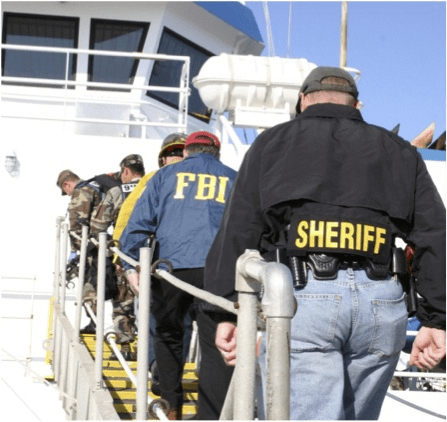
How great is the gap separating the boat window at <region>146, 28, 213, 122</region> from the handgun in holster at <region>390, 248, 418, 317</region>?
8.48 m

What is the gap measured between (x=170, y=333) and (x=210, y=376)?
75 centimetres

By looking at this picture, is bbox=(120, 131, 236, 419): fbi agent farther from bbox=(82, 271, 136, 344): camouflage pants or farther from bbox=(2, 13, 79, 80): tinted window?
bbox=(2, 13, 79, 80): tinted window

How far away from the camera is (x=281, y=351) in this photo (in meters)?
1.71

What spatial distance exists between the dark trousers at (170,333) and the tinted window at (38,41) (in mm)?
6891

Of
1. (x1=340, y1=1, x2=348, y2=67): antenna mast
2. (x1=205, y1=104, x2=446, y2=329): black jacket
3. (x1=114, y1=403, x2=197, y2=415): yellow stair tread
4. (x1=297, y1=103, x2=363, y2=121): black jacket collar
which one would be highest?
(x1=340, y1=1, x2=348, y2=67): antenna mast

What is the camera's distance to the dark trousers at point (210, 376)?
3.59 metres

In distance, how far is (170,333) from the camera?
439cm

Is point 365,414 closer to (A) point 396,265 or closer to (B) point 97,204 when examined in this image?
(A) point 396,265

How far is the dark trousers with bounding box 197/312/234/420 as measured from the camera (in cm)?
359

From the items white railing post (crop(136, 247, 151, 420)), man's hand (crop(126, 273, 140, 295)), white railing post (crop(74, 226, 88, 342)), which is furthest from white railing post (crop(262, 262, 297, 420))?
white railing post (crop(74, 226, 88, 342))

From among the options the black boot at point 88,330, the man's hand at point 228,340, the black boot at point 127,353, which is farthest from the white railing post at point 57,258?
the man's hand at point 228,340

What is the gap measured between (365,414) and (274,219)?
0.70 m

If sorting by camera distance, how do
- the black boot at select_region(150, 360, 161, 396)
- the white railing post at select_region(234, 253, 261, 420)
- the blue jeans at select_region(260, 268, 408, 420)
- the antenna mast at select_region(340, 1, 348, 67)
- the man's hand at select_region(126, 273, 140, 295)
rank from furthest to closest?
the antenna mast at select_region(340, 1, 348, 67)
the black boot at select_region(150, 360, 161, 396)
the man's hand at select_region(126, 273, 140, 295)
the blue jeans at select_region(260, 268, 408, 420)
the white railing post at select_region(234, 253, 261, 420)

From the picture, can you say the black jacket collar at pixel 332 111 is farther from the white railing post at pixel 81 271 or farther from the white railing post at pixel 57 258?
the white railing post at pixel 57 258
